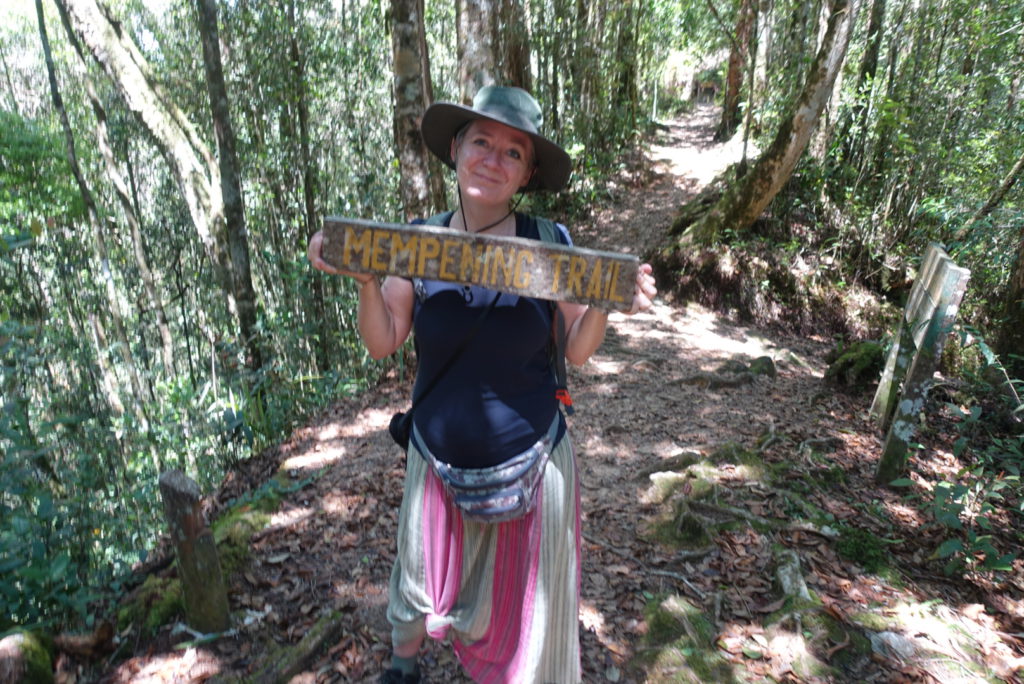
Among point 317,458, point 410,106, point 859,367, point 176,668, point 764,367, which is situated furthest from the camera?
point 764,367

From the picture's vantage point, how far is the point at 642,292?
5.95 ft

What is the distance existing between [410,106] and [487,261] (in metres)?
4.37

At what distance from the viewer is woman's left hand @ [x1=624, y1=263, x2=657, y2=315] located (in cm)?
177

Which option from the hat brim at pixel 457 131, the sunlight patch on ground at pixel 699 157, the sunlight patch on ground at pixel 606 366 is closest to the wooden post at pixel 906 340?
the sunlight patch on ground at pixel 606 366

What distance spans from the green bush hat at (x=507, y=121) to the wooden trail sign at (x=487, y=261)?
353mm

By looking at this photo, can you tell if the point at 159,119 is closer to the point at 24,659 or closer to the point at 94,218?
the point at 94,218

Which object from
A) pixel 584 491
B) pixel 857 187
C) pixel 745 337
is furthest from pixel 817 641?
pixel 857 187

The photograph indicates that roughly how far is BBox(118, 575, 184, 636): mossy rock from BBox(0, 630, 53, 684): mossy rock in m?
0.42

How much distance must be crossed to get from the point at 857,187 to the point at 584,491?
26.1ft

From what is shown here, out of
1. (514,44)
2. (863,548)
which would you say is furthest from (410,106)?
(863,548)

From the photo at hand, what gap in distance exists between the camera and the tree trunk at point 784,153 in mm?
7841

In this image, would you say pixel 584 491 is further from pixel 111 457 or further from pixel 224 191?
pixel 111 457

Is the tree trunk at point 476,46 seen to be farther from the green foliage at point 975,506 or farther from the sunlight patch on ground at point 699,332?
the green foliage at point 975,506

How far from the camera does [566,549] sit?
1.99 m
